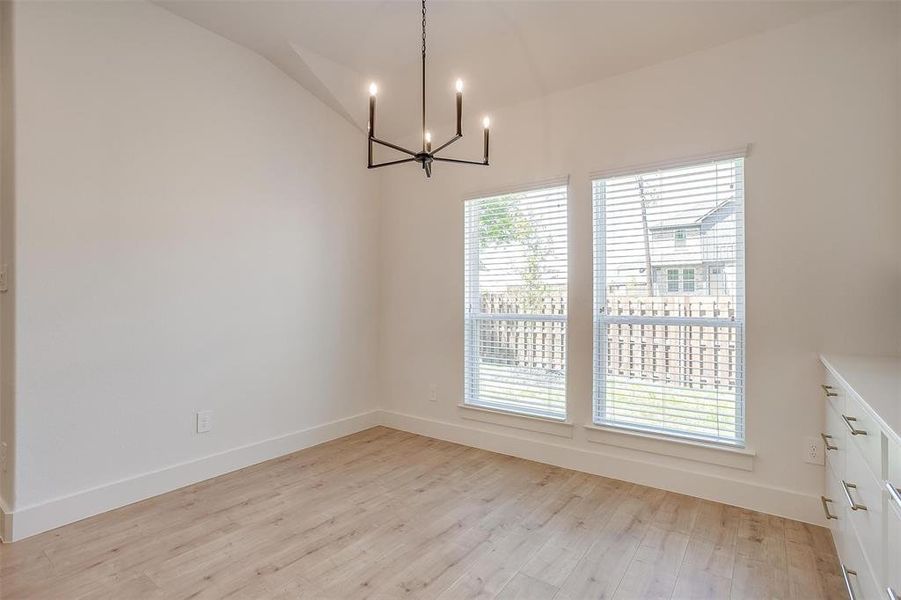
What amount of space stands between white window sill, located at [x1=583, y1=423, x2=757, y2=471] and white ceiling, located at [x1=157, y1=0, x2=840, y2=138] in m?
2.36

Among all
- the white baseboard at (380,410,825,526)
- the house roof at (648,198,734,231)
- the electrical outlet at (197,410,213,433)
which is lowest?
the white baseboard at (380,410,825,526)

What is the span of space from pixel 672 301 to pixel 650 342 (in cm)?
29

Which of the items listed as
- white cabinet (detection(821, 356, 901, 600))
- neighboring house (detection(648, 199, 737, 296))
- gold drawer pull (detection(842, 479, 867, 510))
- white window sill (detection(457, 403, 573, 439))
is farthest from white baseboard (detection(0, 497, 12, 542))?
neighboring house (detection(648, 199, 737, 296))

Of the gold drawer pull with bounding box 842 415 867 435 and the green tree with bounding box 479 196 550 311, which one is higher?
the green tree with bounding box 479 196 550 311

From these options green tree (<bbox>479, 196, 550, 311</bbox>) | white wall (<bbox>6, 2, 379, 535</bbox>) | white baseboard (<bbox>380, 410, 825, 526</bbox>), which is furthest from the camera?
green tree (<bbox>479, 196, 550, 311</bbox>)

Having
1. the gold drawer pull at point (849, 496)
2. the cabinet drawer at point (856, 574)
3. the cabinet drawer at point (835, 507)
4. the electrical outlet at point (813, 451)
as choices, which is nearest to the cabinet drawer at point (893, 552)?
the cabinet drawer at point (856, 574)

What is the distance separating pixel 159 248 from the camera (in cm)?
281

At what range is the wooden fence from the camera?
272 centimetres

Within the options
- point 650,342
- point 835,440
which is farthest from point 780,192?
point 835,440

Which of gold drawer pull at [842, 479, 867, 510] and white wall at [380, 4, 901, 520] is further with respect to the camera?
white wall at [380, 4, 901, 520]

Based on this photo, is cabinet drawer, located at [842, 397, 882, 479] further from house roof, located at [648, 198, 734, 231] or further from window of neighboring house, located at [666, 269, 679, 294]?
house roof, located at [648, 198, 734, 231]

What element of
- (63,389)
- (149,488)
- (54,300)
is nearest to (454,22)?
(54,300)

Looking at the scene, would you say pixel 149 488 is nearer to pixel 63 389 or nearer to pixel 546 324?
pixel 63 389

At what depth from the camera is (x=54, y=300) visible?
239cm
